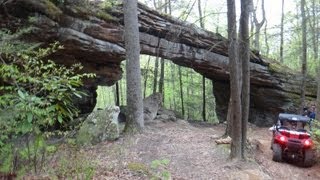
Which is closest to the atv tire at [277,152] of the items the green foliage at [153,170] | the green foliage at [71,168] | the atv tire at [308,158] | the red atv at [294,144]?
the red atv at [294,144]

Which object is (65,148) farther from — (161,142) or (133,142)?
(161,142)

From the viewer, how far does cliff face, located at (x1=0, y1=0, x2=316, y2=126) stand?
35.7 ft

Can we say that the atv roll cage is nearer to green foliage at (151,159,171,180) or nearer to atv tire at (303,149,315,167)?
atv tire at (303,149,315,167)

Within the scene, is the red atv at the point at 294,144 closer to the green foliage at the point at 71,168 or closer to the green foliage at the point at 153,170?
the green foliage at the point at 153,170

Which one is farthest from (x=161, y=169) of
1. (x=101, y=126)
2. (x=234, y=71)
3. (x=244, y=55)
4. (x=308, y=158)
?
(x=308, y=158)

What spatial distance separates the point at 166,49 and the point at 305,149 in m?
7.49

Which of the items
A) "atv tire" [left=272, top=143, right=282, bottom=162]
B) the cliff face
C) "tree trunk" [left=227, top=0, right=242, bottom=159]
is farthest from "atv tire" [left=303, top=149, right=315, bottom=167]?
the cliff face

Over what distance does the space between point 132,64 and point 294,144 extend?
5538 millimetres

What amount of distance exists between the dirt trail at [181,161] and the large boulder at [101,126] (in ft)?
1.00

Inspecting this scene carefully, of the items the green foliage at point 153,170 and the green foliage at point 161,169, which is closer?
the green foliage at point 161,169

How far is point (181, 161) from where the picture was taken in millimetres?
8320

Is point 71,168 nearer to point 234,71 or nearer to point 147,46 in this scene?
point 234,71

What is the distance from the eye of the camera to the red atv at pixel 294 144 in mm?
9727

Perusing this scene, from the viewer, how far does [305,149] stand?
972 centimetres
